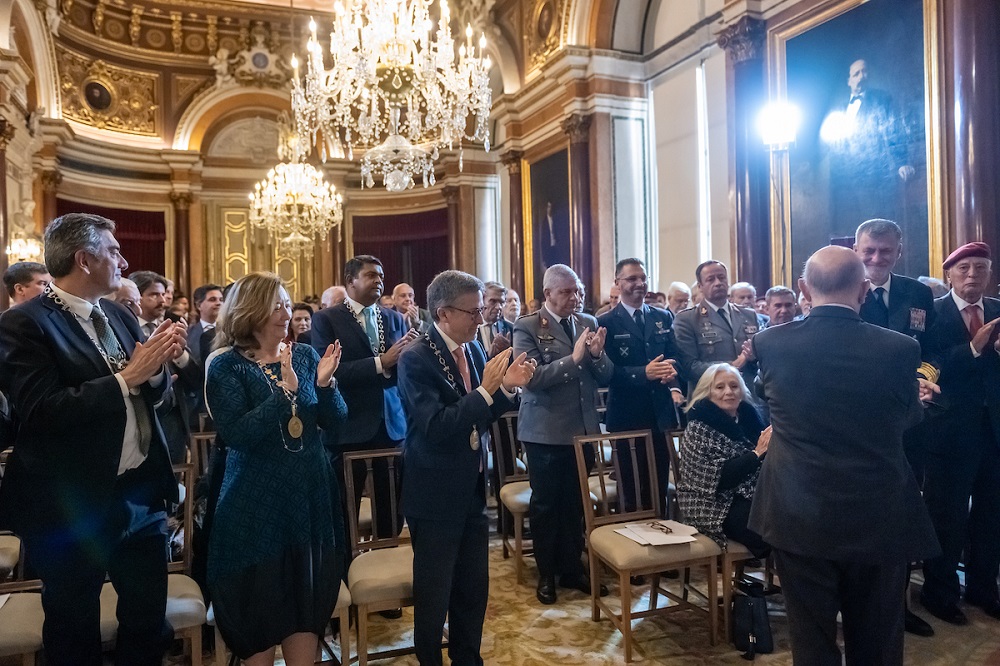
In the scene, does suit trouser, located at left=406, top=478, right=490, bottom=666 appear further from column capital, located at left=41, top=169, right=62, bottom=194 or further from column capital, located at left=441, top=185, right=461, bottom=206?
column capital, located at left=41, top=169, right=62, bottom=194

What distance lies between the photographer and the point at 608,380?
3.68 metres

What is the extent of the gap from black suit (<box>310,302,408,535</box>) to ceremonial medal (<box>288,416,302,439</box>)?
126 centimetres

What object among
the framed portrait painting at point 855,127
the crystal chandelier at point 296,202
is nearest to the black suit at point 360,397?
the framed portrait painting at point 855,127

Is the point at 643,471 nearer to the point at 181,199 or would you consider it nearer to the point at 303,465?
the point at 303,465

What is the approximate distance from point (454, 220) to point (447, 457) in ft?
32.0

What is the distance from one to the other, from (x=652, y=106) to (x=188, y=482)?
23.1ft

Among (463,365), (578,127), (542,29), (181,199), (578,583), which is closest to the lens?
(463,365)

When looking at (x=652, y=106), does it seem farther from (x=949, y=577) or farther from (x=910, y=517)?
(x=910, y=517)

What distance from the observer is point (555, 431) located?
3.54m

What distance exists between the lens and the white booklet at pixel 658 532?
9.64 feet

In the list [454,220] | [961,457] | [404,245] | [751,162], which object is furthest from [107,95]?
[961,457]

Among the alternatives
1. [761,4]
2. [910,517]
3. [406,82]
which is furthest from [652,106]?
[910,517]

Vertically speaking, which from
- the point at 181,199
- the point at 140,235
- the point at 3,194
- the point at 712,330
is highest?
the point at 181,199

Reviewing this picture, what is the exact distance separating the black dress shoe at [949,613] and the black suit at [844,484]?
129 cm
